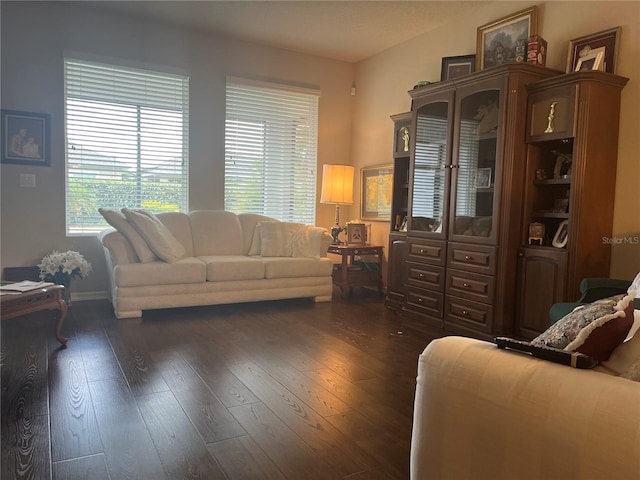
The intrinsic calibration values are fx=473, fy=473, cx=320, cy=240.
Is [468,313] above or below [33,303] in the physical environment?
below

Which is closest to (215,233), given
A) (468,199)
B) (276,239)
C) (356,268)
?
(276,239)

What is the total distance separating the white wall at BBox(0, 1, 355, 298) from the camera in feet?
14.2

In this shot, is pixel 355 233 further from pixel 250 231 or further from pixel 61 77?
pixel 61 77

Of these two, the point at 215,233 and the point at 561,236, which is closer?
the point at 561,236

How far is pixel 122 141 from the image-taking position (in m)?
4.78

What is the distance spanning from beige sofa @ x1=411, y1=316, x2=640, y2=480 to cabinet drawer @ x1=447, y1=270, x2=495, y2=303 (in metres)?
2.33

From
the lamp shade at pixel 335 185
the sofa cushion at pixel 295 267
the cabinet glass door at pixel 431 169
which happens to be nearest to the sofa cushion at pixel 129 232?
the sofa cushion at pixel 295 267

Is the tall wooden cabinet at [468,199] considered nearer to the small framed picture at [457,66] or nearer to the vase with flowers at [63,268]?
the small framed picture at [457,66]

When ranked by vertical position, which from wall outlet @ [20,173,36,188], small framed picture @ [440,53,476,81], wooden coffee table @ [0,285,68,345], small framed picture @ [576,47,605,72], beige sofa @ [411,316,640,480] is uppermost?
small framed picture @ [440,53,476,81]

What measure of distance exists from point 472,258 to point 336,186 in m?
2.16

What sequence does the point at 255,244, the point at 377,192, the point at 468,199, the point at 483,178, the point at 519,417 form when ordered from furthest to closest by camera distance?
the point at 377,192 → the point at 255,244 → the point at 468,199 → the point at 483,178 → the point at 519,417

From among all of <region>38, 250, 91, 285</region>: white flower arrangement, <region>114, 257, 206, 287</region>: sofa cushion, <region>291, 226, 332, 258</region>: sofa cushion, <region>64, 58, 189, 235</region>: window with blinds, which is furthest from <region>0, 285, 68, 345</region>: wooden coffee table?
<region>291, 226, 332, 258</region>: sofa cushion

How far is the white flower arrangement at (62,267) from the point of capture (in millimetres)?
4125

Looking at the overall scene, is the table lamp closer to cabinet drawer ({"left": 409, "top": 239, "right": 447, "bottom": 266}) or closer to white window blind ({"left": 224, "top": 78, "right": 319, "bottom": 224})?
white window blind ({"left": 224, "top": 78, "right": 319, "bottom": 224})
